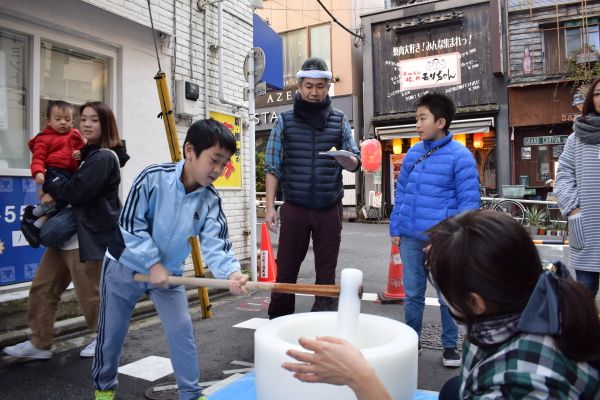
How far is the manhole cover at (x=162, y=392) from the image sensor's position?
292 centimetres

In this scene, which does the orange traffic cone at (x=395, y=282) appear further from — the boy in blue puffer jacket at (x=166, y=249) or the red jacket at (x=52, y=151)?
the red jacket at (x=52, y=151)


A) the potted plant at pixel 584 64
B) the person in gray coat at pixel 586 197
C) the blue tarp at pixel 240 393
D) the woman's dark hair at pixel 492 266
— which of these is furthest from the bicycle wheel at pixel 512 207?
the woman's dark hair at pixel 492 266

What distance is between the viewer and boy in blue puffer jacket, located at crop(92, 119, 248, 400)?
2.37m

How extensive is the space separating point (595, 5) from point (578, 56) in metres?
1.74

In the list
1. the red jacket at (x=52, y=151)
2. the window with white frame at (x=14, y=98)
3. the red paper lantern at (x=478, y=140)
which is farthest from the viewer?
the red paper lantern at (x=478, y=140)

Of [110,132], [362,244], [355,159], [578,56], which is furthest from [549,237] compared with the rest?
[110,132]

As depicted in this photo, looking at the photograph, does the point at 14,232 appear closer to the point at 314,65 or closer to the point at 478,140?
the point at 314,65

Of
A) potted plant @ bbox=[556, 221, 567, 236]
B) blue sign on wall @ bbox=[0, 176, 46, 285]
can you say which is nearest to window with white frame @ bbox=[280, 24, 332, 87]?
potted plant @ bbox=[556, 221, 567, 236]

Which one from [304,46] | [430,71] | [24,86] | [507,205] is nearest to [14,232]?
[24,86]

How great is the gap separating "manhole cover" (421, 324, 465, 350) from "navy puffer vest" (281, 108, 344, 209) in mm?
1481

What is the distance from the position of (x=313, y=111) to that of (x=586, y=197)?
2.09m

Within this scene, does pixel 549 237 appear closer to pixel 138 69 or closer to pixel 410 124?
pixel 410 124

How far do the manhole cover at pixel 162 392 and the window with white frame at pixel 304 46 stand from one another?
1716 cm

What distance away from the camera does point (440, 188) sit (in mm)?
3422
